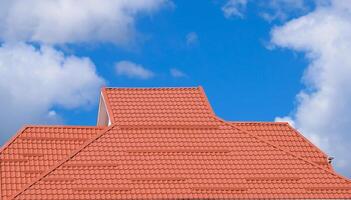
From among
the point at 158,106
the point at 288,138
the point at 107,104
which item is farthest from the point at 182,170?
the point at 288,138

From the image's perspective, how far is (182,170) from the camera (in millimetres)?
24516

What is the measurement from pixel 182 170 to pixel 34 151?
18.9 ft

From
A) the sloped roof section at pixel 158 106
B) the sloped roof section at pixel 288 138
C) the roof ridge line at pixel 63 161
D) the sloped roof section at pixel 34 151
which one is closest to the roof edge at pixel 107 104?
the sloped roof section at pixel 158 106

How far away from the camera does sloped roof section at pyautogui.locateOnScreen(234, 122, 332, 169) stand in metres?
27.3

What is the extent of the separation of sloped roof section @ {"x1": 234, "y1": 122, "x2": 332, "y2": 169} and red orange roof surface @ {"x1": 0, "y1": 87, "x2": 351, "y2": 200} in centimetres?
5

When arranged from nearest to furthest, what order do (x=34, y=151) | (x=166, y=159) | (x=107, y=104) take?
(x=166, y=159), (x=34, y=151), (x=107, y=104)

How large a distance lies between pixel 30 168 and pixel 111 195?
369 centimetres

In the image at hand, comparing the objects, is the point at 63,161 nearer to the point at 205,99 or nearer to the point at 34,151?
the point at 34,151

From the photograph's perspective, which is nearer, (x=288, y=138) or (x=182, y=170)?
(x=182, y=170)

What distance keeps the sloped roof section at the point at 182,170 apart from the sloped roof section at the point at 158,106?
529mm

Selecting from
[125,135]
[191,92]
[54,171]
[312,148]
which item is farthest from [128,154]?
[312,148]

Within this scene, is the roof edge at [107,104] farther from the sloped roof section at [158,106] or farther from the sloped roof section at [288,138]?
the sloped roof section at [288,138]

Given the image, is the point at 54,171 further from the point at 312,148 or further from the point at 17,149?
the point at 312,148

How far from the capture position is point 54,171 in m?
23.7
